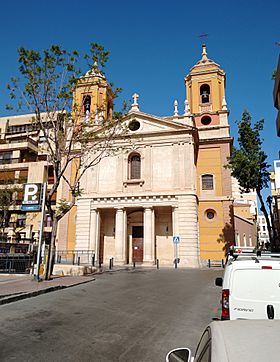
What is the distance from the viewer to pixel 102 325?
24.4 ft

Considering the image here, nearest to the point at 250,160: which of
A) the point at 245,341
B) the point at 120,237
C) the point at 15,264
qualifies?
the point at 120,237

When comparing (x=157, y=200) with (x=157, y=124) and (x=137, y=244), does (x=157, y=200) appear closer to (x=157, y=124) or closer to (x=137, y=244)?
(x=137, y=244)

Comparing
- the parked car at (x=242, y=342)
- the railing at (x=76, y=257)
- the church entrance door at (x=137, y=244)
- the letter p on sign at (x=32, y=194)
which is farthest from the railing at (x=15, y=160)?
the parked car at (x=242, y=342)

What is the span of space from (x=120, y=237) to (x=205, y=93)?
2045cm

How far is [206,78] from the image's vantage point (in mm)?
38188

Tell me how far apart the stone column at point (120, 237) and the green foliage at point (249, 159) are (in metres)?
11.6

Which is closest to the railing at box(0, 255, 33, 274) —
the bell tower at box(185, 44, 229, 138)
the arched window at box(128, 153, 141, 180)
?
the arched window at box(128, 153, 141, 180)

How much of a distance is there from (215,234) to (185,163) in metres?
7.91

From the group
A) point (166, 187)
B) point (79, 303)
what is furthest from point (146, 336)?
point (166, 187)

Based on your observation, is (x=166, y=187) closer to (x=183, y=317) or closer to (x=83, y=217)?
(x=83, y=217)

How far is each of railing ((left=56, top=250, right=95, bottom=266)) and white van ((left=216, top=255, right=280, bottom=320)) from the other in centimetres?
2440

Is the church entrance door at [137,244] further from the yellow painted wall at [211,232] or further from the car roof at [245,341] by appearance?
the car roof at [245,341]

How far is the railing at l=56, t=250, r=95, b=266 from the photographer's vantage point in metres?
30.1

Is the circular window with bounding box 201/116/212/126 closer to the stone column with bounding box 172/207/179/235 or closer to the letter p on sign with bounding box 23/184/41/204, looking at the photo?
the stone column with bounding box 172/207/179/235
